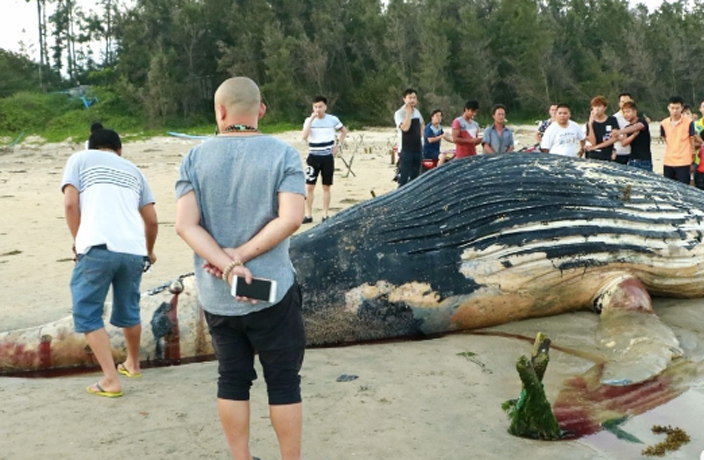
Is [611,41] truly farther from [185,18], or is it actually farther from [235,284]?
[235,284]

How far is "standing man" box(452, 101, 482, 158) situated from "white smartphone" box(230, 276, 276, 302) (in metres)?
9.03

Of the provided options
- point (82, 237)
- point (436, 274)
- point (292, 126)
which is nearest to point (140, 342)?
point (82, 237)

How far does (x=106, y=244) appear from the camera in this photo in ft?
16.1

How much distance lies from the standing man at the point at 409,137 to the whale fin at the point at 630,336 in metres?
6.82

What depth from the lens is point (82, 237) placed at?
4.93 meters

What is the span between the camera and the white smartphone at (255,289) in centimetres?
333

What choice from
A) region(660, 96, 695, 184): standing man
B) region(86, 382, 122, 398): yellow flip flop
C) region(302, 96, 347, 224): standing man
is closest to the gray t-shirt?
region(86, 382, 122, 398): yellow flip flop

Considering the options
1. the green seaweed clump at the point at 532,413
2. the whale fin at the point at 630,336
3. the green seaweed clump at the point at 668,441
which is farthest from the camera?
the whale fin at the point at 630,336

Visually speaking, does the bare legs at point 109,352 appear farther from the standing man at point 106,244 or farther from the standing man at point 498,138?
the standing man at point 498,138

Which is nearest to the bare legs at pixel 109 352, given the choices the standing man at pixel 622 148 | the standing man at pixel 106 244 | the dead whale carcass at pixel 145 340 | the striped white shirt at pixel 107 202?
the standing man at pixel 106 244

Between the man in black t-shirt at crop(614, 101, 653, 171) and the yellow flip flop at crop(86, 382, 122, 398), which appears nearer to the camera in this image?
the yellow flip flop at crop(86, 382, 122, 398)

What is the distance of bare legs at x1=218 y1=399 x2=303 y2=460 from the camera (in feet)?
11.4

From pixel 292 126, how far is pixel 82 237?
35086 mm

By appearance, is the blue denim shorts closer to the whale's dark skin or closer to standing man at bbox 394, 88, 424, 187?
the whale's dark skin
